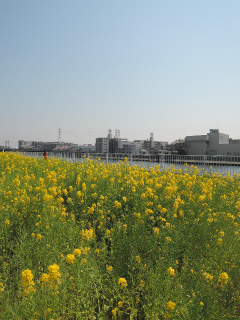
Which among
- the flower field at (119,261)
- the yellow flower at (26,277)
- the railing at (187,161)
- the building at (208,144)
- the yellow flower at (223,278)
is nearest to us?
the yellow flower at (26,277)

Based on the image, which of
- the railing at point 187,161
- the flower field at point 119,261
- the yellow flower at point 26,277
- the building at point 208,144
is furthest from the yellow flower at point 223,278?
the building at point 208,144

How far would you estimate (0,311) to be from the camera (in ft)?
7.57

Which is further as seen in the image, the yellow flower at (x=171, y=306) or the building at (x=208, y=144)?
the building at (x=208, y=144)

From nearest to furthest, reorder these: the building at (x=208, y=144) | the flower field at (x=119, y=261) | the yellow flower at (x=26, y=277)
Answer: the yellow flower at (x=26, y=277)
the flower field at (x=119, y=261)
the building at (x=208, y=144)

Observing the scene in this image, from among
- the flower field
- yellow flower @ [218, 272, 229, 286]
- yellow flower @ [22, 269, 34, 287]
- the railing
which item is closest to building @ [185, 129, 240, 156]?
the railing

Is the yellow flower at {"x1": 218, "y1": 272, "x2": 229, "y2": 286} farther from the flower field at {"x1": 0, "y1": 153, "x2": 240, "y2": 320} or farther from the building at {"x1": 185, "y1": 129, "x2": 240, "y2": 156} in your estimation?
the building at {"x1": 185, "y1": 129, "x2": 240, "y2": 156}

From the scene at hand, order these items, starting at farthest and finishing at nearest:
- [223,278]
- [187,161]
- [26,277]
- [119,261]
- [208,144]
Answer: [208,144] < [187,161] < [119,261] < [223,278] < [26,277]

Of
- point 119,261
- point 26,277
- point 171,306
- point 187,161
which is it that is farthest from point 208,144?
point 26,277

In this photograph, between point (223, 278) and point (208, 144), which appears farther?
point (208, 144)

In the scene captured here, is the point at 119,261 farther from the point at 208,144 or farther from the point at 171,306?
the point at 208,144

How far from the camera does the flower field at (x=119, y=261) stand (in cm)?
218

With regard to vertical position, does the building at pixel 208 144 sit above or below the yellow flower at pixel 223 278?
above

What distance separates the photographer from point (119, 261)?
286 centimetres

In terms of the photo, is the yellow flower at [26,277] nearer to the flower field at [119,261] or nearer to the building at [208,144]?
the flower field at [119,261]
